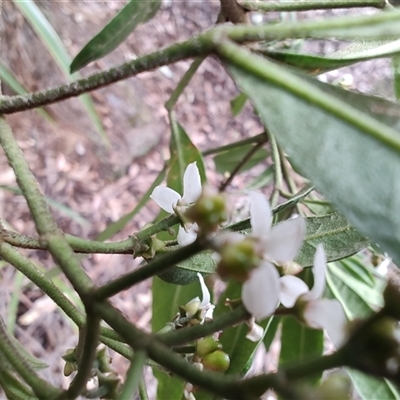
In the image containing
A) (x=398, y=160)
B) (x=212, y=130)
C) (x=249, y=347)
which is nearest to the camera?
(x=398, y=160)

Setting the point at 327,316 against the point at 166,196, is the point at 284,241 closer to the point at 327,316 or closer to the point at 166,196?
the point at 327,316

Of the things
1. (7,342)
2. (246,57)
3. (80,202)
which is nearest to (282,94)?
(246,57)

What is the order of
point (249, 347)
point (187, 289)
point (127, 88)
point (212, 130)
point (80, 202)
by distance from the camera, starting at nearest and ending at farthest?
1. point (249, 347)
2. point (187, 289)
3. point (80, 202)
4. point (127, 88)
5. point (212, 130)

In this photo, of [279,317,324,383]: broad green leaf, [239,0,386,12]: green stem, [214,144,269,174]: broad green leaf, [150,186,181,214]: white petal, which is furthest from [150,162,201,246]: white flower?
[214,144,269,174]: broad green leaf

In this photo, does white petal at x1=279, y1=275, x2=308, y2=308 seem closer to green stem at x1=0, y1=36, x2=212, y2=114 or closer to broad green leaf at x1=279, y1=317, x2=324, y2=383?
green stem at x1=0, y1=36, x2=212, y2=114

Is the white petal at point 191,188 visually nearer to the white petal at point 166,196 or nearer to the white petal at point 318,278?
the white petal at point 166,196

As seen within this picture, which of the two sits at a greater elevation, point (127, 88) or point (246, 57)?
point (127, 88)

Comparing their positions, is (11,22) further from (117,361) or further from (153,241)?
(153,241)

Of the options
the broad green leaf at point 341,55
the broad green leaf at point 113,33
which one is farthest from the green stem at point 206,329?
the broad green leaf at point 113,33
